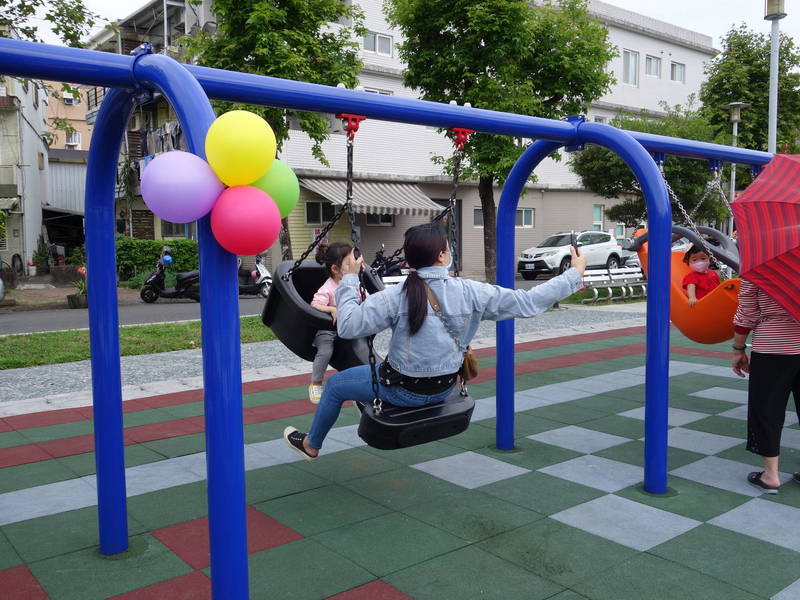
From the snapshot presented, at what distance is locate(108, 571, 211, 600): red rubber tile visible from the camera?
2.86 m

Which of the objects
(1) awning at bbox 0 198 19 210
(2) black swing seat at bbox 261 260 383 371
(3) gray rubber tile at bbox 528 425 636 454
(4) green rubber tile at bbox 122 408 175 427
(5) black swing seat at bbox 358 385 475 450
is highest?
(1) awning at bbox 0 198 19 210

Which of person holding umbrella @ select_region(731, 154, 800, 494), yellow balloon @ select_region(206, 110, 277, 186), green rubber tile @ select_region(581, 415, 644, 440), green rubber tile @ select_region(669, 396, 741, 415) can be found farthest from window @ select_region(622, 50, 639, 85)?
yellow balloon @ select_region(206, 110, 277, 186)

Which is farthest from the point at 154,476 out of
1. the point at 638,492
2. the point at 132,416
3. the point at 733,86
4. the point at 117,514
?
the point at 733,86

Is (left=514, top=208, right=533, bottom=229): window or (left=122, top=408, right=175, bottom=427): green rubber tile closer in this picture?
(left=122, top=408, right=175, bottom=427): green rubber tile

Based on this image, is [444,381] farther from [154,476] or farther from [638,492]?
[154,476]

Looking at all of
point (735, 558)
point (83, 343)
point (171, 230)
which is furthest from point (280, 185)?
point (171, 230)

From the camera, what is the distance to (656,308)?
405 cm

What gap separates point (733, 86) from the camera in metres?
25.7

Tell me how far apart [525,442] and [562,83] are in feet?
47.7

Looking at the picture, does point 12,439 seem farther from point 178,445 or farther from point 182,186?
point 182,186

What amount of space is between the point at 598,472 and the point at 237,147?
3150 millimetres

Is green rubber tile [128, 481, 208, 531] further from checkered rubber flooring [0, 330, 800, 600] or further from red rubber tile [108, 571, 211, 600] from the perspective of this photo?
red rubber tile [108, 571, 211, 600]

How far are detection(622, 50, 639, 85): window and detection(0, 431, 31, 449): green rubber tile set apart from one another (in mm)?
31949

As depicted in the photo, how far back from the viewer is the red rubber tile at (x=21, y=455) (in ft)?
15.1
